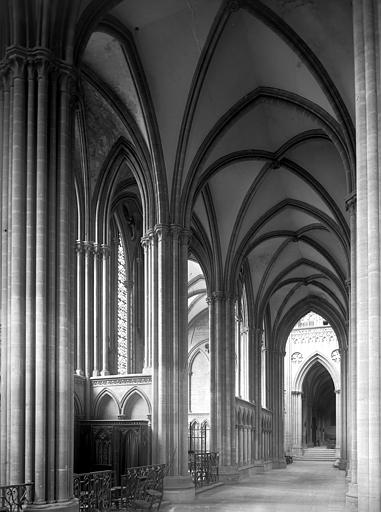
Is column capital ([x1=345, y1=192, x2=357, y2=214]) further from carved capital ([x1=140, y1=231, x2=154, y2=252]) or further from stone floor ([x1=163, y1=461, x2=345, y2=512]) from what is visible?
stone floor ([x1=163, y1=461, x2=345, y2=512])

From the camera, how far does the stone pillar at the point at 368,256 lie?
1150 cm

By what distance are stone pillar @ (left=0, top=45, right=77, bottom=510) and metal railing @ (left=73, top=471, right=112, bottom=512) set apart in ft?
7.65

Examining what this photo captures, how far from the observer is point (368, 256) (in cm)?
1205

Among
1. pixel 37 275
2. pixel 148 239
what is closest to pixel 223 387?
pixel 148 239

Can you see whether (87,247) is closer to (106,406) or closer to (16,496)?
(106,406)

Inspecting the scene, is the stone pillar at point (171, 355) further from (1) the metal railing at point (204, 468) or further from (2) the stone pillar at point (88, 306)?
(1) the metal railing at point (204, 468)

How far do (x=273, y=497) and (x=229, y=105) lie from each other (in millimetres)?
12799

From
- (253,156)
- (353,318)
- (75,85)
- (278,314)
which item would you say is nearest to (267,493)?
(353,318)

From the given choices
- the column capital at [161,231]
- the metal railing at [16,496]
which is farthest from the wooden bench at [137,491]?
the column capital at [161,231]

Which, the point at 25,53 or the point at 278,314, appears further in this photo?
the point at 278,314

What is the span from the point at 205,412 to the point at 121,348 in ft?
55.0

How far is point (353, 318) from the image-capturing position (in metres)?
21.3

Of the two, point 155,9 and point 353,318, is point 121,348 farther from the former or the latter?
point 155,9

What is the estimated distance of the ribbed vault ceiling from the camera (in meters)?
20.3
